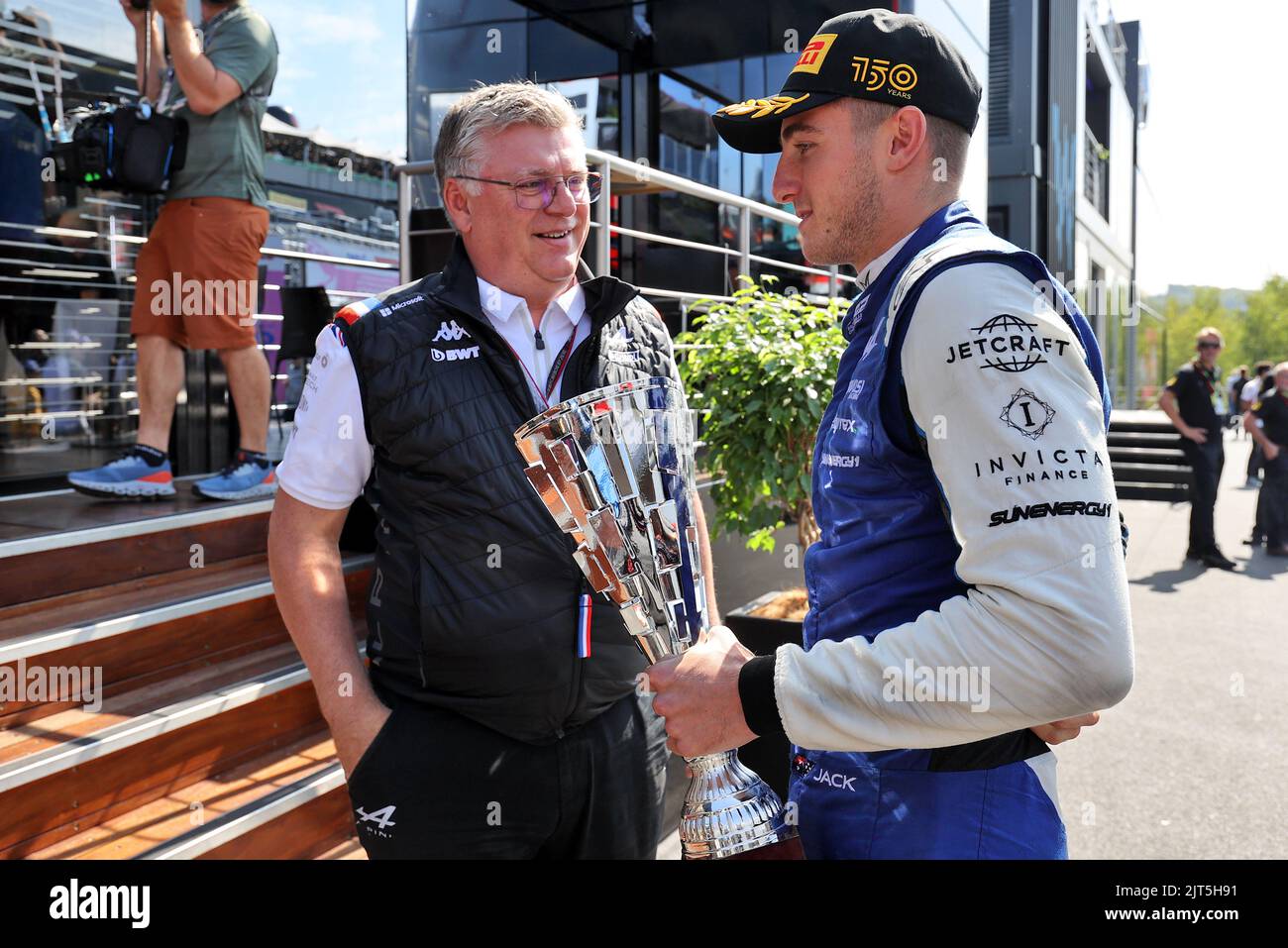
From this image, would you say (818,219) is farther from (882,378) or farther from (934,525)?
(934,525)

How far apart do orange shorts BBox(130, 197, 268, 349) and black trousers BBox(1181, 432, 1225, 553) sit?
29.8 feet

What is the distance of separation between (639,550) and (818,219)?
0.55 meters

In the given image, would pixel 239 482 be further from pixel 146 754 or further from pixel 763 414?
pixel 763 414

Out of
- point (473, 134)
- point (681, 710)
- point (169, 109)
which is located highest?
point (169, 109)

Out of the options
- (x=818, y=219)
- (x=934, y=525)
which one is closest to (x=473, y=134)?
(x=818, y=219)

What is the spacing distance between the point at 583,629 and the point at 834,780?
789 mm

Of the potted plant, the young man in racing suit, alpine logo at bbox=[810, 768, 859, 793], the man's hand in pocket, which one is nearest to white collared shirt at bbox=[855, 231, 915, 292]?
the young man in racing suit

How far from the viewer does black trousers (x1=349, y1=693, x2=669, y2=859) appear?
6.50ft

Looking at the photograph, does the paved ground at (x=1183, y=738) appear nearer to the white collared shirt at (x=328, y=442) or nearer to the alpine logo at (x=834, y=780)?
the white collared shirt at (x=328, y=442)

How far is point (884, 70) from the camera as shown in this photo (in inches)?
55.2

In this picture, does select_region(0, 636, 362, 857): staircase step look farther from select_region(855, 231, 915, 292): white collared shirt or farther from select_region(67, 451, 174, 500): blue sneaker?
select_region(855, 231, 915, 292): white collared shirt

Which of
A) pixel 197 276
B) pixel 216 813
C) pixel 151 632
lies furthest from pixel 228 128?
pixel 216 813

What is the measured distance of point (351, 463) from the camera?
2.07 metres

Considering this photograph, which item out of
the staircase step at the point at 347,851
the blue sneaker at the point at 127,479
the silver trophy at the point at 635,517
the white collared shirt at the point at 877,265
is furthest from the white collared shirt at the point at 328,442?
the blue sneaker at the point at 127,479
